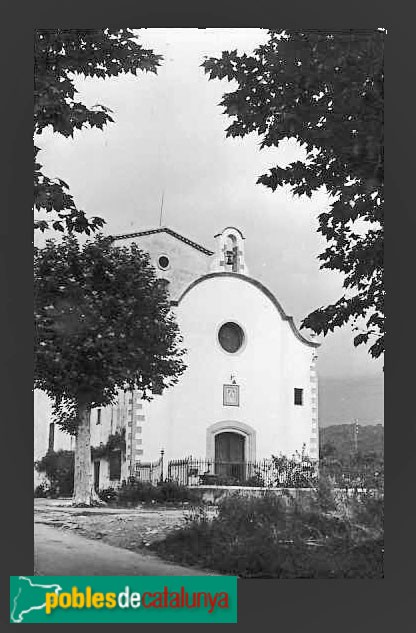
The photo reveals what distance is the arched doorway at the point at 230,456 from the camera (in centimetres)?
835

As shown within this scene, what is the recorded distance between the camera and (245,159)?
8586mm

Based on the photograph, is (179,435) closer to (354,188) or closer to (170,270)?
(170,270)

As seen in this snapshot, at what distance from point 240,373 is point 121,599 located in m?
2.18

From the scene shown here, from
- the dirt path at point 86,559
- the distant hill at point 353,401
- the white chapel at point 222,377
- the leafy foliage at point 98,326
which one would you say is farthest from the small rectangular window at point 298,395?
the dirt path at point 86,559

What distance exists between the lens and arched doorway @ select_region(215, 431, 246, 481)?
8.35m

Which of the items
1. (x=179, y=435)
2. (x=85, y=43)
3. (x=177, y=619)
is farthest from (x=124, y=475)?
(x=85, y=43)

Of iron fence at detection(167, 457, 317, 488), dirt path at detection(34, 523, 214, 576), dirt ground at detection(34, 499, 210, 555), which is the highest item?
iron fence at detection(167, 457, 317, 488)

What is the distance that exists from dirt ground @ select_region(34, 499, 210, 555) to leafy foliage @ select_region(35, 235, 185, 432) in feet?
2.23

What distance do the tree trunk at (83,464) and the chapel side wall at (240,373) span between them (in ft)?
1.79

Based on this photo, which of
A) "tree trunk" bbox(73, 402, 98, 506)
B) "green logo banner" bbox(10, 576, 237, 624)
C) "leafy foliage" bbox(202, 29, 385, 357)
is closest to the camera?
"green logo banner" bbox(10, 576, 237, 624)

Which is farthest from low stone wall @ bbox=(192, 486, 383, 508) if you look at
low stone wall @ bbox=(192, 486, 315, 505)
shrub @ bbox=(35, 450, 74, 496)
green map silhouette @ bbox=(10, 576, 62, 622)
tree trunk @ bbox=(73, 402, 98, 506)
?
green map silhouette @ bbox=(10, 576, 62, 622)

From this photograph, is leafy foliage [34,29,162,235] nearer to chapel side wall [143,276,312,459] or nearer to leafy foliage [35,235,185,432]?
leafy foliage [35,235,185,432]

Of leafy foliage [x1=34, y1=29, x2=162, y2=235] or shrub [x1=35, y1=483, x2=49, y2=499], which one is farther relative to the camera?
leafy foliage [x1=34, y1=29, x2=162, y2=235]

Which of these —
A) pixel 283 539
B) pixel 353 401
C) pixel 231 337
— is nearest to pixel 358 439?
pixel 353 401
